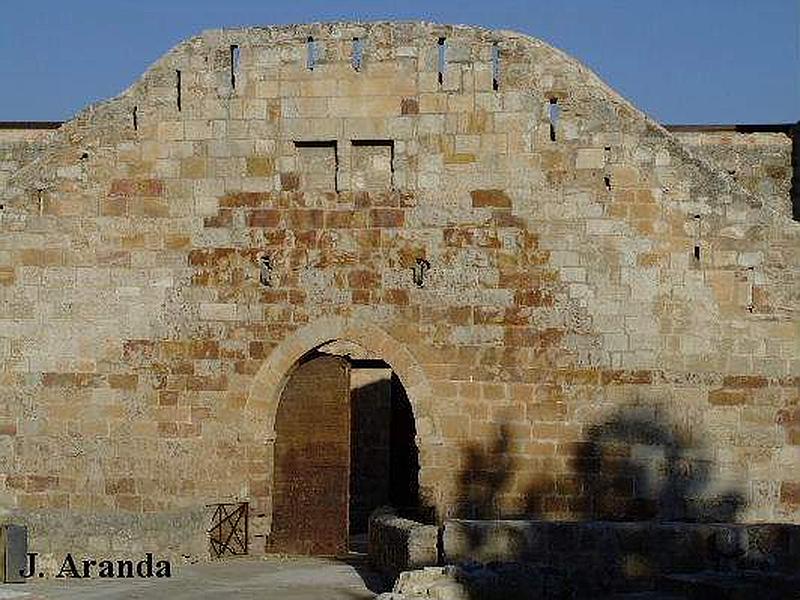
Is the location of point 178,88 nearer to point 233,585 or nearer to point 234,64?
point 234,64

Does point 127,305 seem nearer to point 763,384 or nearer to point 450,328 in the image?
point 450,328

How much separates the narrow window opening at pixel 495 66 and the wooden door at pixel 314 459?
160 inches

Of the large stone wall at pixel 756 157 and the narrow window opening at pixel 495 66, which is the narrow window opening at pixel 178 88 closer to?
the narrow window opening at pixel 495 66

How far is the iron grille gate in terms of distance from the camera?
1272 centimetres

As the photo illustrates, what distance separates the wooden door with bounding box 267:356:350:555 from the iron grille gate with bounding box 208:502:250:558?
2204 mm

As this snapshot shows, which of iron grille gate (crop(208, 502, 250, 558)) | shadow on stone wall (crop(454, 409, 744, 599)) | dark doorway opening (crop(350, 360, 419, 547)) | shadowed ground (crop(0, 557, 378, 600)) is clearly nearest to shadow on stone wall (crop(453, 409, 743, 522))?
shadow on stone wall (crop(454, 409, 744, 599))

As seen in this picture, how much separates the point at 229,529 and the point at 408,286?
292cm

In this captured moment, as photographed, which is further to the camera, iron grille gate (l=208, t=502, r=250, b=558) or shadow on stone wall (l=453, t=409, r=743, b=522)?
iron grille gate (l=208, t=502, r=250, b=558)

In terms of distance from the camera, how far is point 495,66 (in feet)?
41.7

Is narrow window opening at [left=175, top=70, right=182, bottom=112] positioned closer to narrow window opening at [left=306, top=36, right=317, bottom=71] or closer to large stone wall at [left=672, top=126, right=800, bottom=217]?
narrow window opening at [left=306, top=36, right=317, bottom=71]

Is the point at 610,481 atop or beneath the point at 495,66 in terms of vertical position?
beneath

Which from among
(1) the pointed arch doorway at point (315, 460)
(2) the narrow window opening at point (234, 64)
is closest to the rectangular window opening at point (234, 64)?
(2) the narrow window opening at point (234, 64)

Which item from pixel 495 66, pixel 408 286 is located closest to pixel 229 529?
pixel 408 286

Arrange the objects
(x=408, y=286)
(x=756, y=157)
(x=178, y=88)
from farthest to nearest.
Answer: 1. (x=756, y=157)
2. (x=178, y=88)
3. (x=408, y=286)
